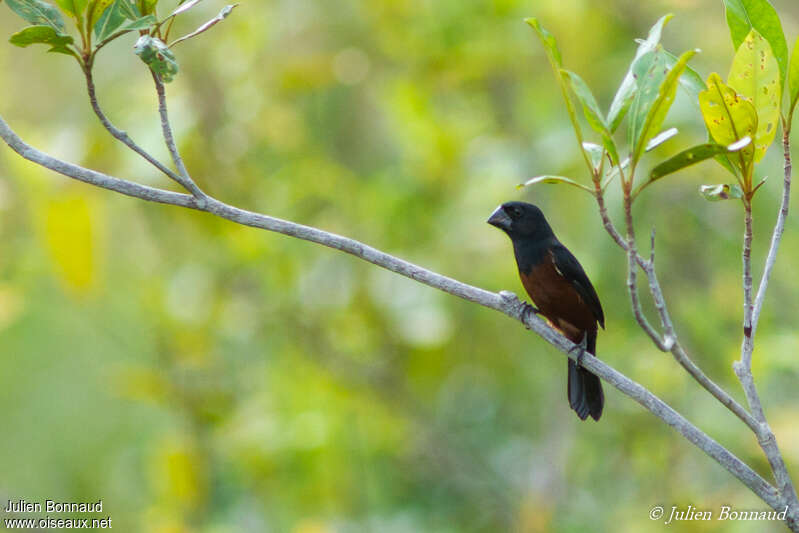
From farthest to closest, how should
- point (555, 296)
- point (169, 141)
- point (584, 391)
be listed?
point (555, 296), point (584, 391), point (169, 141)

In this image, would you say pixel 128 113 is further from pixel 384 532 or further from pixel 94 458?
pixel 384 532

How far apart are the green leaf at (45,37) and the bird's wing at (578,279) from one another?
2013 mm

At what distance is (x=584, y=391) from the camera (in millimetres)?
2939

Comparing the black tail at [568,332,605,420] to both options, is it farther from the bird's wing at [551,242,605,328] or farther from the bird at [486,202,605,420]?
the bird's wing at [551,242,605,328]

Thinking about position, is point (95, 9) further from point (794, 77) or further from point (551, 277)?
point (551, 277)

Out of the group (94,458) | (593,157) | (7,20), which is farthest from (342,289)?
(593,157)

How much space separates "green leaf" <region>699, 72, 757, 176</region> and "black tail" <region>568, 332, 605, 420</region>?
1446mm

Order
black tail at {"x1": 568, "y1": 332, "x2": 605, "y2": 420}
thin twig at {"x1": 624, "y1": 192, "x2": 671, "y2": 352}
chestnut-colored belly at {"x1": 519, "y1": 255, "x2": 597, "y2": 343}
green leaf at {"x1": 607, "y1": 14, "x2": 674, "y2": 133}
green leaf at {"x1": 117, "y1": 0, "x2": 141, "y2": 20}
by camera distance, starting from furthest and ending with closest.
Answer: chestnut-colored belly at {"x1": 519, "y1": 255, "x2": 597, "y2": 343} → black tail at {"x1": 568, "y1": 332, "x2": 605, "y2": 420} → green leaf at {"x1": 117, "y1": 0, "x2": 141, "y2": 20} → green leaf at {"x1": 607, "y1": 14, "x2": 674, "y2": 133} → thin twig at {"x1": 624, "y1": 192, "x2": 671, "y2": 352}

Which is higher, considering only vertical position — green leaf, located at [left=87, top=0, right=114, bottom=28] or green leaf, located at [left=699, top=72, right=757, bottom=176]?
green leaf, located at [left=87, top=0, right=114, bottom=28]

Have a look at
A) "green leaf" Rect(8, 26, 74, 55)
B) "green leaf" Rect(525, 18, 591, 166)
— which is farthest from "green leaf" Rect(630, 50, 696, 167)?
"green leaf" Rect(8, 26, 74, 55)

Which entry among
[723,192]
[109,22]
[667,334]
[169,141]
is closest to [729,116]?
[723,192]

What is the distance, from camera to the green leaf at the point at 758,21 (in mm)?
1592

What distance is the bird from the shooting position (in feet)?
10.0

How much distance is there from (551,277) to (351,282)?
161cm
